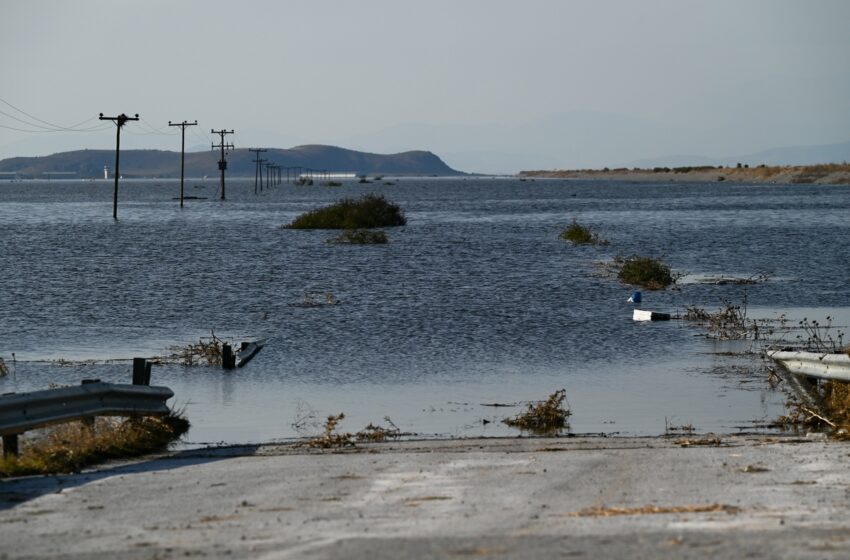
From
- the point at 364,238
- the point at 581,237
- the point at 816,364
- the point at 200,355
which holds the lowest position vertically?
the point at 200,355

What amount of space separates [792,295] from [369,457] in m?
25.4

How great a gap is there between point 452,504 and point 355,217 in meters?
70.1

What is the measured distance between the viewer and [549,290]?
38.4 metres

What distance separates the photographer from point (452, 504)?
34.3 ft

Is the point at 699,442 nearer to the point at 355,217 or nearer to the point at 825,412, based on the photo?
the point at 825,412

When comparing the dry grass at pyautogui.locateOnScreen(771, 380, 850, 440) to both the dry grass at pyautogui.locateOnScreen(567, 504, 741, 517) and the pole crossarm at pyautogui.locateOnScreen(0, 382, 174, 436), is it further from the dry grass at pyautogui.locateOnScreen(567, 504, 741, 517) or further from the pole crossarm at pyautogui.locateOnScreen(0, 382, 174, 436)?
the pole crossarm at pyautogui.locateOnScreen(0, 382, 174, 436)

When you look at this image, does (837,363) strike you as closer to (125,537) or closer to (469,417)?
(469,417)

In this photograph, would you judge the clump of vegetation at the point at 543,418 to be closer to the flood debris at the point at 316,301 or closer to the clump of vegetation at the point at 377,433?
the clump of vegetation at the point at 377,433

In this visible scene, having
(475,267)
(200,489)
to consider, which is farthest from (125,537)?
(475,267)

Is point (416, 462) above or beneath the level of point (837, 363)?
beneath

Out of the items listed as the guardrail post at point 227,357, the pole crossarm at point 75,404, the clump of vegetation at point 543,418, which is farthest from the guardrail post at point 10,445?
the guardrail post at point 227,357

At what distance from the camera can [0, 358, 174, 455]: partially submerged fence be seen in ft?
42.3

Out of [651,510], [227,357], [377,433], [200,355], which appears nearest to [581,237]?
[200,355]

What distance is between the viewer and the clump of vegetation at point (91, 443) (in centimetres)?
1266
